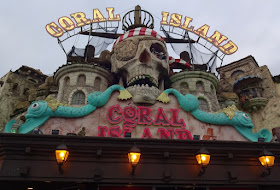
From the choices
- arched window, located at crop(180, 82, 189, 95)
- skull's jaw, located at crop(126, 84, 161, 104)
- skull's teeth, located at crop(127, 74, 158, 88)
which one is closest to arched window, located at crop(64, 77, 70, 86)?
skull's teeth, located at crop(127, 74, 158, 88)

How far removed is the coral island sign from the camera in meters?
21.4

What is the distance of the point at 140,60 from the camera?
1406cm

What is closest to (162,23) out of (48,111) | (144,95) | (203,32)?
(203,32)

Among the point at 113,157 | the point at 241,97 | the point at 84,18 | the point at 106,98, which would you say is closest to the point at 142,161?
the point at 113,157

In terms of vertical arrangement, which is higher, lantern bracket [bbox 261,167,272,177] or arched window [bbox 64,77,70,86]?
arched window [bbox 64,77,70,86]

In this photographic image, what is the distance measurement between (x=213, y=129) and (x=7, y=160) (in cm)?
865

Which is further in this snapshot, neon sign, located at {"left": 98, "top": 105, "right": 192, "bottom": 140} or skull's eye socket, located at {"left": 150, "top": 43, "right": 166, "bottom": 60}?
skull's eye socket, located at {"left": 150, "top": 43, "right": 166, "bottom": 60}

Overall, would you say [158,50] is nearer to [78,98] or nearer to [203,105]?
[203,105]

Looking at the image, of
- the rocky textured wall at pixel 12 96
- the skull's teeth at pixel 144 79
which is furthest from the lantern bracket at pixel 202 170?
the rocky textured wall at pixel 12 96

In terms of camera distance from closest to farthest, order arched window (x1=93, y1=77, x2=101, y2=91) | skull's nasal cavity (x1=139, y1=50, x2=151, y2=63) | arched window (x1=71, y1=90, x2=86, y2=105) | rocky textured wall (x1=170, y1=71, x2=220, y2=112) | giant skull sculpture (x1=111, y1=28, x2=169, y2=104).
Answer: giant skull sculpture (x1=111, y1=28, x2=169, y2=104) < skull's nasal cavity (x1=139, y1=50, x2=151, y2=63) < arched window (x1=71, y1=90, x2=86, y2=105) < arched window (x1=93, y1=77, x2=101, y2=91) < rocky textured wall (x1=170, y1=71, x2=220, y2=112)

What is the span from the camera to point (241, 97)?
22.9m

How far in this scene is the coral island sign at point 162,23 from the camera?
21.4 metres

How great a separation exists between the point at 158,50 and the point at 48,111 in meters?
8.84

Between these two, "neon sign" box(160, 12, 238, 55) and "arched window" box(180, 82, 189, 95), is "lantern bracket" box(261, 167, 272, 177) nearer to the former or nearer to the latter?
"arched window" box(180, 82, 189, 95)
